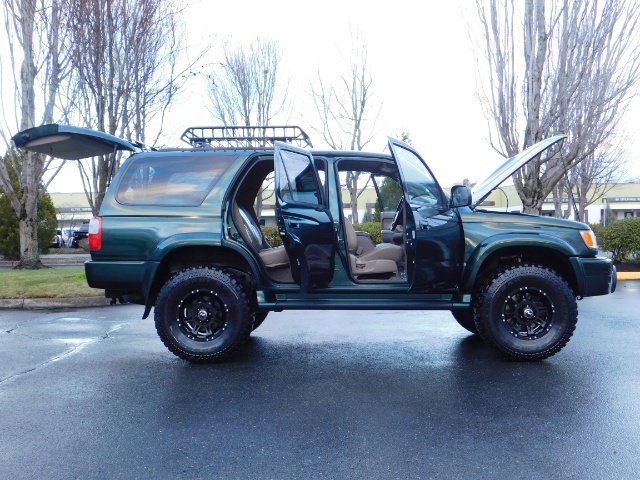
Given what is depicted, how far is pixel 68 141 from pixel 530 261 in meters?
4.64

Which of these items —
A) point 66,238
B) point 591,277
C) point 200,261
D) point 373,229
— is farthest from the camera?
point 66,238

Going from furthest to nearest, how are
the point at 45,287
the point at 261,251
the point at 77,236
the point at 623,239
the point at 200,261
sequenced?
the point at 77,236 < the point at 623,239 < the point at 45,287 < the point at 261,251 < the point at 200,261

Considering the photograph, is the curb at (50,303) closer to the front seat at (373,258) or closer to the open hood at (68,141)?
the open hood at (68,141)

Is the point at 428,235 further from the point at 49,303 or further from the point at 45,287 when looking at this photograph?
the point at 45,287

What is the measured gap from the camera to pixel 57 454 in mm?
3016

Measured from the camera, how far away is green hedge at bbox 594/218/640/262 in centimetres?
1291

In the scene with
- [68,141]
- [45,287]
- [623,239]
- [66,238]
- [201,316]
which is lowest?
[66,238]

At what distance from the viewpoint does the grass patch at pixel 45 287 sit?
8.87 metres

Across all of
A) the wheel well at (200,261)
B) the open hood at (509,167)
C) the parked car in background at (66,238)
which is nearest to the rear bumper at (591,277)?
the open hood at (509,167)

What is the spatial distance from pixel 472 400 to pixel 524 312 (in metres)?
1.33

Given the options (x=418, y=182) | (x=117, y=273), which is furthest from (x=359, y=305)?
(x=117, y=273)

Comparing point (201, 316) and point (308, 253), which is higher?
point (308, 253)

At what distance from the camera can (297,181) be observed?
478 centimetres

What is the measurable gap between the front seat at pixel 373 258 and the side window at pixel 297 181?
51cm
